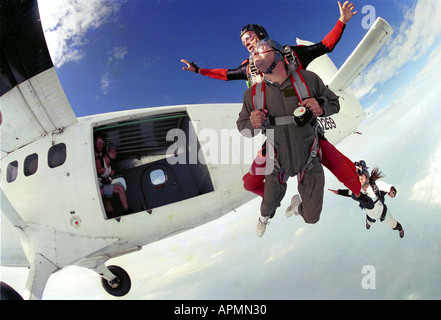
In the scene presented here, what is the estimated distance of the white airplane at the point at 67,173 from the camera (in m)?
2.60

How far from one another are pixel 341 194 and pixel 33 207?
4413mm

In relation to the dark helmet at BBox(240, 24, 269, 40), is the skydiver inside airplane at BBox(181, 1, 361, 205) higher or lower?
lower

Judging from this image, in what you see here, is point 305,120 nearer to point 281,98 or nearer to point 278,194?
point 281,98

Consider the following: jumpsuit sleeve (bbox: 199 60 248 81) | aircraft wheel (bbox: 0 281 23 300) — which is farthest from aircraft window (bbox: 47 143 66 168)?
jumpsuit sleeve (bbox: 199 60 248 81)

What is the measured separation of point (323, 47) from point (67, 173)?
11.9 ft

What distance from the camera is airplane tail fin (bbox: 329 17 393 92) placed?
6.99 ft

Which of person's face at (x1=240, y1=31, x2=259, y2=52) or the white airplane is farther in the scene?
the white airplane

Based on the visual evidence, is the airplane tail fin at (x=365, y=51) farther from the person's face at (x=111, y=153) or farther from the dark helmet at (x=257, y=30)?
the person's face at (x=111, y=153)

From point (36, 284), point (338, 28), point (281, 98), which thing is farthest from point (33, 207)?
point (338, 28)

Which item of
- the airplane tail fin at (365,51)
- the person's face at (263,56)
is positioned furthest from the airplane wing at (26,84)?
the airplane tail fin at (365,51)

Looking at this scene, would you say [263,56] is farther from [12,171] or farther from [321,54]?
[12,171]

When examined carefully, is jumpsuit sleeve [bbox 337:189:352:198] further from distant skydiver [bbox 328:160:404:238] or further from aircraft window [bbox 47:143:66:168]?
aircraft window [bbox 47:143:66:168]

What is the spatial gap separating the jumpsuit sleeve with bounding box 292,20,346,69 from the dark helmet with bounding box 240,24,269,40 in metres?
Result: 0.35

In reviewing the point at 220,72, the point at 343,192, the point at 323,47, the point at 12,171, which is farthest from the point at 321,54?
the point at 12,171
